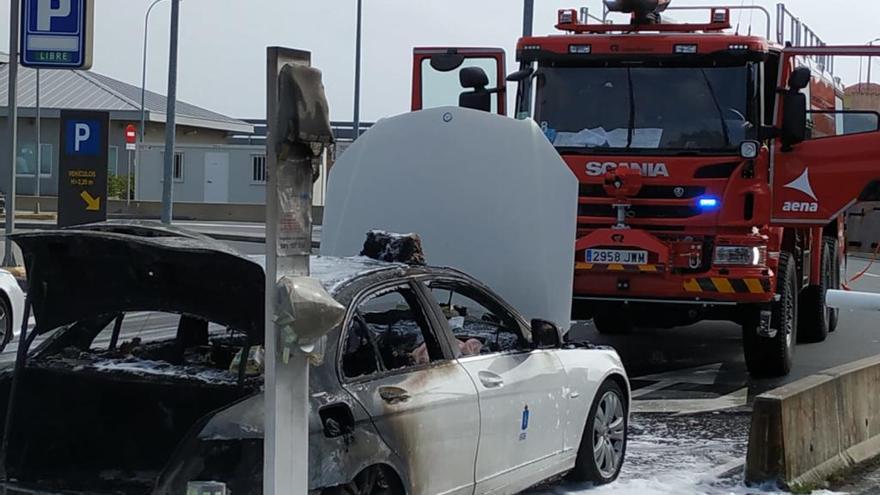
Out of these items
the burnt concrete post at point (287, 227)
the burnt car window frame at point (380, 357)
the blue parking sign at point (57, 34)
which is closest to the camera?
the burnt concrete post at point (287, 227)

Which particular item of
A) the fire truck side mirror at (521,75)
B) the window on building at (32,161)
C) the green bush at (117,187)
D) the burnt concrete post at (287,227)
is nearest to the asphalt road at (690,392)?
the burnt concrete post at (287,227)

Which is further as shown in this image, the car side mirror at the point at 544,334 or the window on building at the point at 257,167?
the window on building at the point at 257,167

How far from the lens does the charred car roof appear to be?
15.6 ft

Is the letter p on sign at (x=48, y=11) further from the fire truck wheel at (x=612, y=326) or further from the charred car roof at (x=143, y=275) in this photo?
the charred car roof at (x=143, y=275)

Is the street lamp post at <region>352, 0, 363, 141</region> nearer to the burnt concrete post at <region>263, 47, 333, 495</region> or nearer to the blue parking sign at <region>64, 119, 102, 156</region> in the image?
the blue parking sign at <region>64, 119, 102, 156</region>

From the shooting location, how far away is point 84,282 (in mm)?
5262

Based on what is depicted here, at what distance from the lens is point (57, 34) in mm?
16406

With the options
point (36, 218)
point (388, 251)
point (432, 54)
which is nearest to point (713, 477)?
point (388, 251)

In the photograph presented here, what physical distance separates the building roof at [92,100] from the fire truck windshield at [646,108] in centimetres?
4517

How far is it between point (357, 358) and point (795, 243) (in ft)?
26.3

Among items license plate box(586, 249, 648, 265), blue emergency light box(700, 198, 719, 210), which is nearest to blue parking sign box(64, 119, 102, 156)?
license plate box(586, 249, 648, 265)

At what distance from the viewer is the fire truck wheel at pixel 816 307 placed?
1405 centimetres

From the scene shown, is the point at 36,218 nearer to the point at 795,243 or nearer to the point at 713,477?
the point at 795,243

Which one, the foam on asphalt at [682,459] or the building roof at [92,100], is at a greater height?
the building roof at [92,100]
